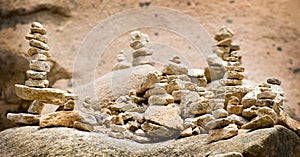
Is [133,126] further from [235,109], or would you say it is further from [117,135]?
[235,109]

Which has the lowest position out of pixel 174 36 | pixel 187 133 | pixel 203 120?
pixel 187 133

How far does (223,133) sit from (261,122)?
1.06 ft

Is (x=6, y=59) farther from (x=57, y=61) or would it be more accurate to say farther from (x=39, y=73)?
(x=39, y=73)

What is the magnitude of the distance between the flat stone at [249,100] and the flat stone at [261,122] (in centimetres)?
34

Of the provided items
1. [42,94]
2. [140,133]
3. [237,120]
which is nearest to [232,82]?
[237,120]

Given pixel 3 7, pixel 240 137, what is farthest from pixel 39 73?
pixel 3 7

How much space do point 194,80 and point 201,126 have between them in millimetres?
851

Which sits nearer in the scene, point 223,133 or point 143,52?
point 223,133

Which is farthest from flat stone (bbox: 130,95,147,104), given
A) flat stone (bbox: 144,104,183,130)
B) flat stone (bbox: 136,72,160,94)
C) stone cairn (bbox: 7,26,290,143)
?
flat stone (bbox: 144,104,183,130)

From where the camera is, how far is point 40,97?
173 inches

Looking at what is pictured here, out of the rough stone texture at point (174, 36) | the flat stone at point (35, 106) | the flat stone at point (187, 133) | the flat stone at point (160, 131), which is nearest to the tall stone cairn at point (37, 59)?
the flat stone at point (35, 106)

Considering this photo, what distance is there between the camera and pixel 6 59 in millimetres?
6855

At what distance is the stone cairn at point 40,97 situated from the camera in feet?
13.8

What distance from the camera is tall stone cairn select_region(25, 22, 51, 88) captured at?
4.44 metres
